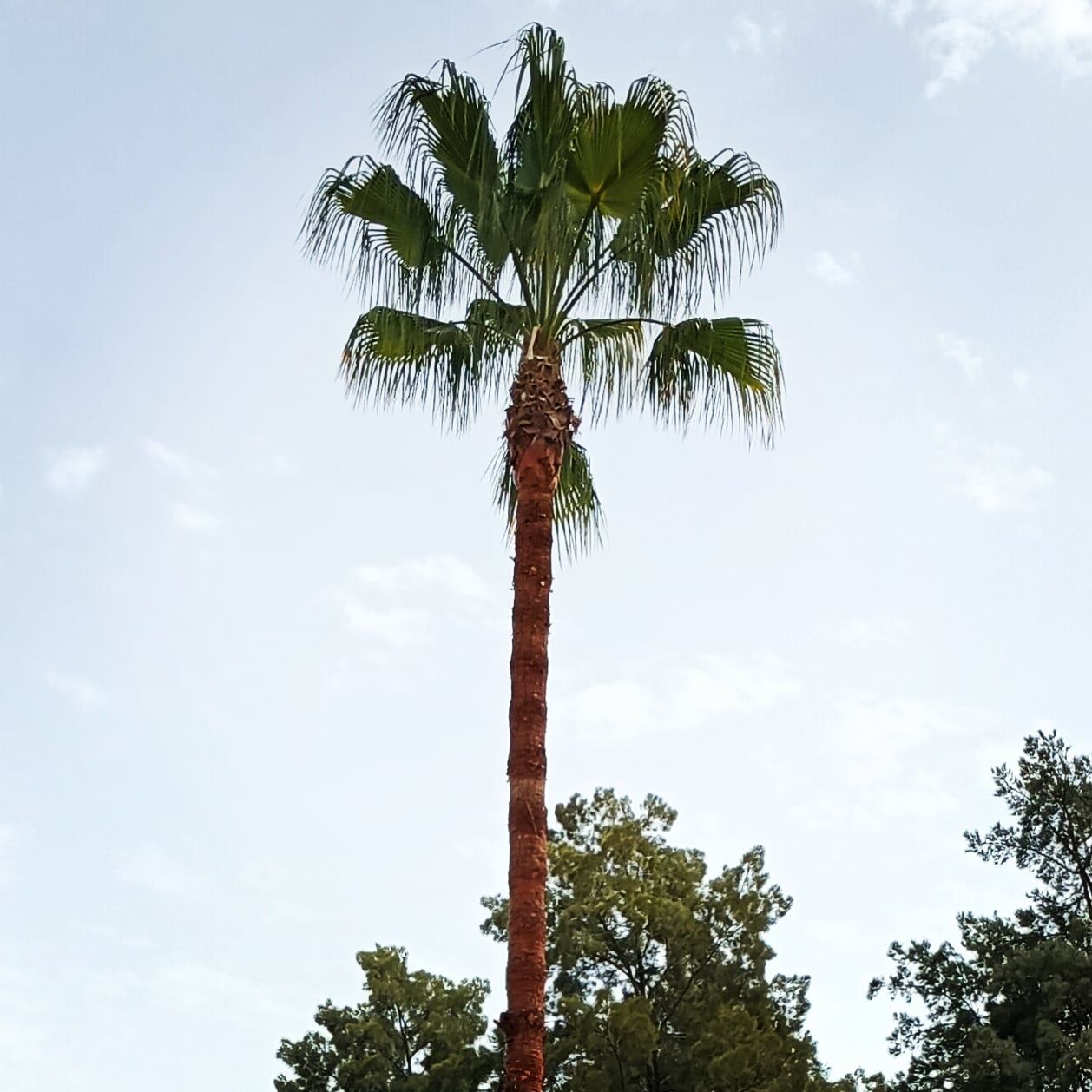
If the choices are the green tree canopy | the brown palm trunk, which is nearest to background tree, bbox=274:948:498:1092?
the green tree canopy

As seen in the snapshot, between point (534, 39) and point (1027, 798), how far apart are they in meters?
26.8

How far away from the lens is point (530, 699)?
407 inches

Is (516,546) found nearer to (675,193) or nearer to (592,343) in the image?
(592,343)

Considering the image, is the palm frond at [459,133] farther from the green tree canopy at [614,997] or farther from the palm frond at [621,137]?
the green tree canopy at [614,997]

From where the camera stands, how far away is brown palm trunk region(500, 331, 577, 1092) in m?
9.27

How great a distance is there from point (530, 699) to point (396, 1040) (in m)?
22.1

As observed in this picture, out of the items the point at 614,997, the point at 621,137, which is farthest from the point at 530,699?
the point at 614,997

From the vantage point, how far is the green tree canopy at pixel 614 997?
26.6m

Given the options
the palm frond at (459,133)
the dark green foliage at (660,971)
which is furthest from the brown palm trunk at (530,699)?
the dark green foliage at (660,971)

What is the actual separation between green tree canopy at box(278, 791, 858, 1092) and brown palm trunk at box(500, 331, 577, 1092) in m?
17.2

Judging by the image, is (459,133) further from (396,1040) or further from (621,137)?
(396,1040)

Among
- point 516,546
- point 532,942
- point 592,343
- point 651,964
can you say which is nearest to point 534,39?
point 592,343

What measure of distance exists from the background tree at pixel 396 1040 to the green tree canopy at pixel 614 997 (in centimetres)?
3

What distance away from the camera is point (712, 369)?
12.3 meters
